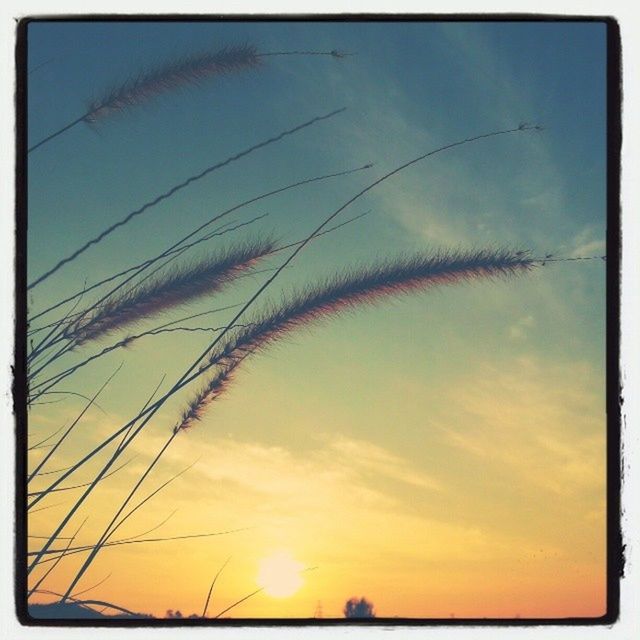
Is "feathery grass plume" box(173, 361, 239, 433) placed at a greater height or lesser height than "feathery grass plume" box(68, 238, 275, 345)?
lesser

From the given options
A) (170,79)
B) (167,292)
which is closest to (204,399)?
(167,292)

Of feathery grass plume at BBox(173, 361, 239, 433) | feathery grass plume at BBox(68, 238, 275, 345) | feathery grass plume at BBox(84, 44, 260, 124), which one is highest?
feathery grass plume at BBox(84, 44, 260, 124)

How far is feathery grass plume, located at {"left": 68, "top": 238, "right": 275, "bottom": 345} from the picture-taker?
751 millimetres

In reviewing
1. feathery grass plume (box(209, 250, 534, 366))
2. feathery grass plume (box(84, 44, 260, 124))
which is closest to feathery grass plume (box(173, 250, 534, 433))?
feathery grass plume (box(209, 250, 534, 366))

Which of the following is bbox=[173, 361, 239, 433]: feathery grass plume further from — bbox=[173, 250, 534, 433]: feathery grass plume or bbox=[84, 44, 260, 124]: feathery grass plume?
bbox=[84, 44, 260, 124]: feathery grass plume

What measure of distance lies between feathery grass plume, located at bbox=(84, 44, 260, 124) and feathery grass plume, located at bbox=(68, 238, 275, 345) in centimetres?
21

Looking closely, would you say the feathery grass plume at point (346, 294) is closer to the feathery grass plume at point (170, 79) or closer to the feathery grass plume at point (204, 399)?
the feathery grass plume at point (204, 399)

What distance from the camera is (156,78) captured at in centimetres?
84

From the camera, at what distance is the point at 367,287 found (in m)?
0.81

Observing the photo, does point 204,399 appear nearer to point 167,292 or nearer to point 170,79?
point 167,292

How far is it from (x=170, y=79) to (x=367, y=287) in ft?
1.10

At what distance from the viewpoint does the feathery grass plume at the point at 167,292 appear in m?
0.75

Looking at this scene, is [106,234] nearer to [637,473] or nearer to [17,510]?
[17,510]
